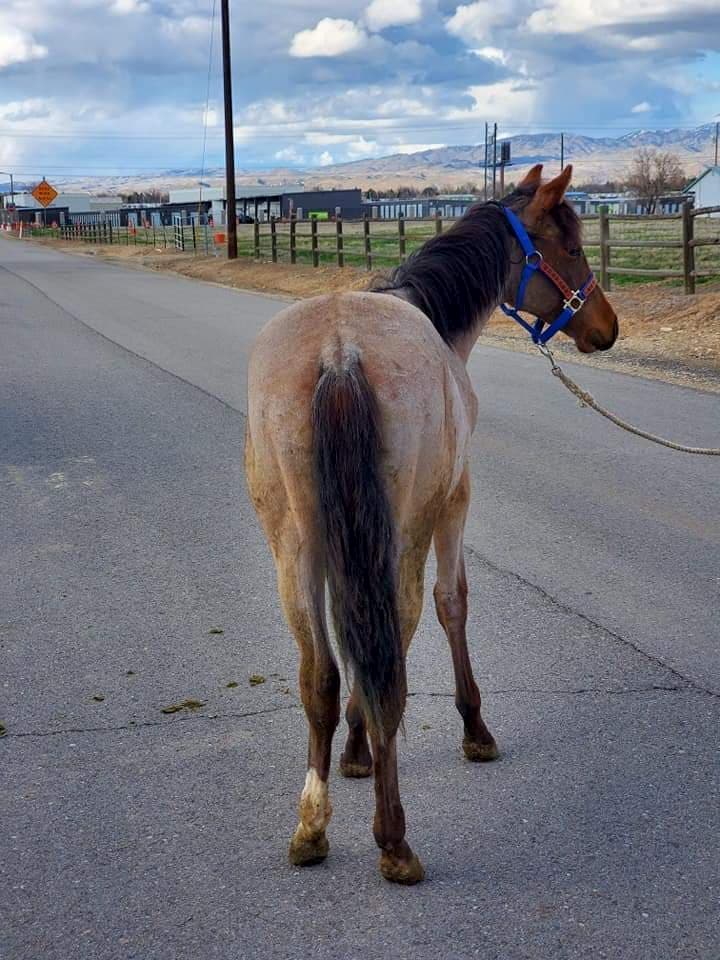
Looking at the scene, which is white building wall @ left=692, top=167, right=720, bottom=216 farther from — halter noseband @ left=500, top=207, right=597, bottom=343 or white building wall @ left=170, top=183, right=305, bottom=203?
halter noseband @ left=500, top=207, right=597, bottom=343

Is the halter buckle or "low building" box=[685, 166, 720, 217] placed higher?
"low building" box=[685, 166, 720, 217]

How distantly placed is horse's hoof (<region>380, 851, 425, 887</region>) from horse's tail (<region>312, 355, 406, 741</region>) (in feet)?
1.20

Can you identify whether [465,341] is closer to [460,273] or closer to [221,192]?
[460,273]

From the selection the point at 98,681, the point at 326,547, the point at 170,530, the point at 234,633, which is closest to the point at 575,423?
the point at 170,530

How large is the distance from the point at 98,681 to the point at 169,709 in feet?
1.46

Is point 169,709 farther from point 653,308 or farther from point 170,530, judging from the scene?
point 653,308

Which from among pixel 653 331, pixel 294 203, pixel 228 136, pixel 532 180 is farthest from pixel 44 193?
pixel 532 180

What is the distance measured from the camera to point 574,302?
504 centimetres

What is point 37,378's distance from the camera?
1270 cm

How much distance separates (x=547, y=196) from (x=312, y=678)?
2.53 metres

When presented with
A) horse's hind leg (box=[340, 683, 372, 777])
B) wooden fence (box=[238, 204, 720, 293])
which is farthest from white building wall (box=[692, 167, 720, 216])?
horse's hind leg (box=[340, 683, 372, 777])

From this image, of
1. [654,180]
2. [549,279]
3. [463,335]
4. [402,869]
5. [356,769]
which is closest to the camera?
[402,869]

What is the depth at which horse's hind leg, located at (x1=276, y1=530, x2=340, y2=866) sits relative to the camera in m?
3.19

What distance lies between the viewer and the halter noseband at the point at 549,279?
185 inches
